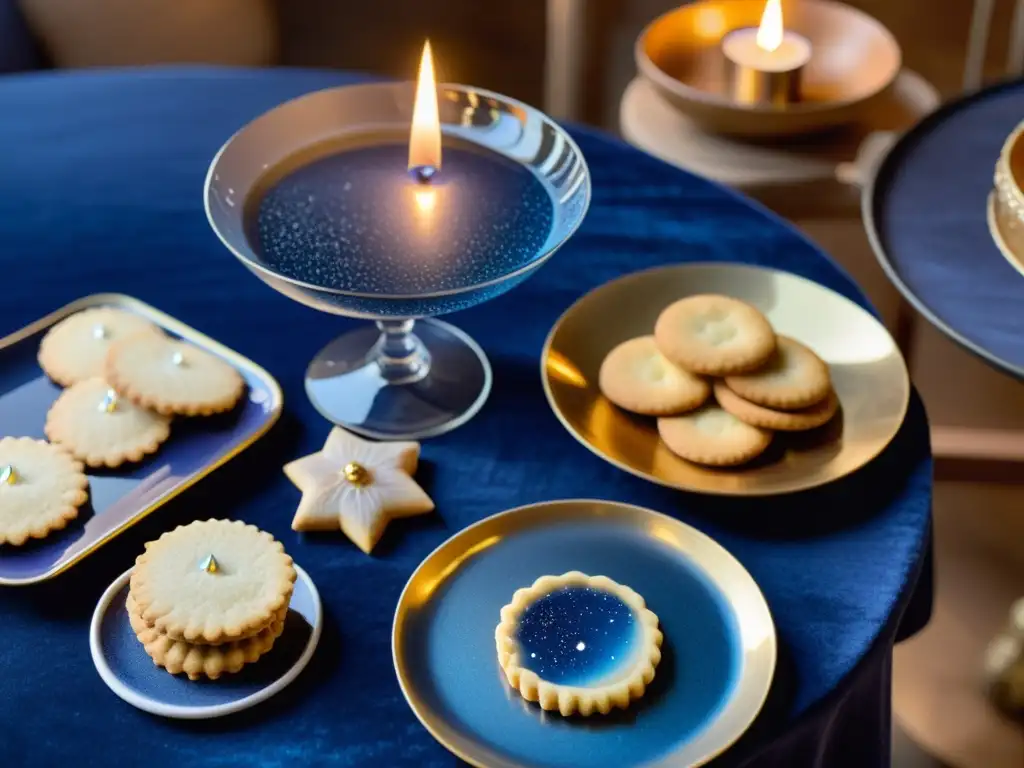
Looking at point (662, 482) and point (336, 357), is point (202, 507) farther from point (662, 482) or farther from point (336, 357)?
point (662, 482)

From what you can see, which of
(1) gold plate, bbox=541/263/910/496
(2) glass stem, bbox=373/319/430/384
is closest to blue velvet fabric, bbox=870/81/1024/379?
(1) gold plate, bbox=541/263/910/496

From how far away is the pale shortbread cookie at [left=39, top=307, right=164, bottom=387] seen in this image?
78 centimetres

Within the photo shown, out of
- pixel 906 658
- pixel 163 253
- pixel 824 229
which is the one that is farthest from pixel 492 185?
pixel 824 229

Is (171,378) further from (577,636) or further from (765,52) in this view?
(765,52)

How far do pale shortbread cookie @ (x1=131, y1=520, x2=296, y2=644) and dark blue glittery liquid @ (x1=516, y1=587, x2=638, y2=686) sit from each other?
13 centimetres

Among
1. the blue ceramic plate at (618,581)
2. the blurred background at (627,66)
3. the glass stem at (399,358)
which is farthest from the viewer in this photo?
the blurred background at (627,66)

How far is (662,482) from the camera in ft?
2.30

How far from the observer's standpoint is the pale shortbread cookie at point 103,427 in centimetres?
72

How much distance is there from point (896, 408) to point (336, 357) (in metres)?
0.39

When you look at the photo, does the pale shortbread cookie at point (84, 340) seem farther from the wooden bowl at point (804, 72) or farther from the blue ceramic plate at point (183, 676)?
the wooden bowl at point (804, 72)

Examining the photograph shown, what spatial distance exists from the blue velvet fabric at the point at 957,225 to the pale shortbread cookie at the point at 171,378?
448 millimetres

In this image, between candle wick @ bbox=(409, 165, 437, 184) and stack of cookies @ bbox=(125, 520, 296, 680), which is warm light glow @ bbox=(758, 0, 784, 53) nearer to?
candle wick @ bbox=(409, 165, 437, 184)

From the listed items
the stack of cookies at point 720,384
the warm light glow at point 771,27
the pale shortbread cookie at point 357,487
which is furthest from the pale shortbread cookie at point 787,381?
the warm light glow at point 771,27

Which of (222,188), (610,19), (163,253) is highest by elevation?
(222,188)
